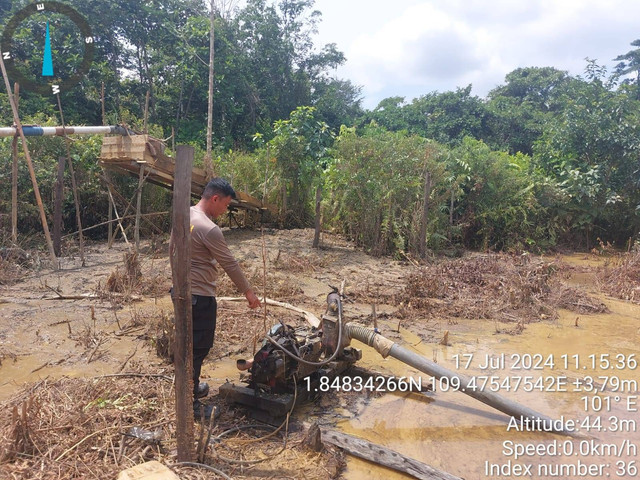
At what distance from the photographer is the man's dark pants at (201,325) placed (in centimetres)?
373

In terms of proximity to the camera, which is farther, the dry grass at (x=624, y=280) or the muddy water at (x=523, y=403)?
the dry grass at (x=624, y=280)

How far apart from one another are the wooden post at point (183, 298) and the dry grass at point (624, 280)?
9.26 metres

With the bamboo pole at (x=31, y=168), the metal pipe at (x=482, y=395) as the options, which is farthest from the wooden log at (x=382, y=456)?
the bamboo pole at (x=31, y=168)

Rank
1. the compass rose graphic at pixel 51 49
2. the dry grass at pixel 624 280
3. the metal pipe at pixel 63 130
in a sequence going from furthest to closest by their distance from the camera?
the compass rose graphic at pixel 51 49 < the dry grass at pixel 624 280 < the metal pipe at pixel 63 130

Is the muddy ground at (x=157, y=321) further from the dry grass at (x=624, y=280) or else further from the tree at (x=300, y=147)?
the tree at (x=300, y=147)

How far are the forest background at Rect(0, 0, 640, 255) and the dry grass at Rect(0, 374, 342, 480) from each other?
7.62m

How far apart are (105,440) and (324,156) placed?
10320mm

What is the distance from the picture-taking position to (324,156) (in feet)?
41.2

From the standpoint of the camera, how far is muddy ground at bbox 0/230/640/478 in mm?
3145

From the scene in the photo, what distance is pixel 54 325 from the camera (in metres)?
5.94

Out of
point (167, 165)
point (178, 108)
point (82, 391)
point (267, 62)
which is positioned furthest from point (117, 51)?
point (82, 391)

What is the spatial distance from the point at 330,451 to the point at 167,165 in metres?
7.03

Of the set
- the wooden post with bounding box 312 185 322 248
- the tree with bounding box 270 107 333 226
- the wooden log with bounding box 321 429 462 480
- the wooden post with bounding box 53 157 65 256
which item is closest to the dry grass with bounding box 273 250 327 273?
the wooden post with bounding box 312 185 322 248

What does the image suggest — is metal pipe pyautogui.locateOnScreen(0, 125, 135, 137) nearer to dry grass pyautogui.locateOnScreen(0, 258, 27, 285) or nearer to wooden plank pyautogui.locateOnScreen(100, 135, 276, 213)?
wooden plank pyautogui.locateOnScreen(100, 135, 276, 213)
